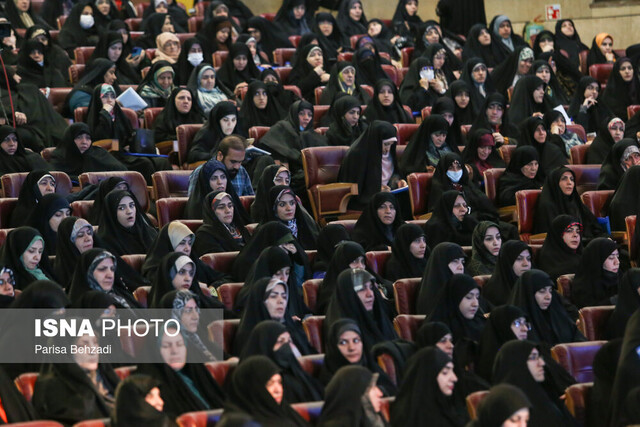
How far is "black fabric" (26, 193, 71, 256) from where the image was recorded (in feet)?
19.9

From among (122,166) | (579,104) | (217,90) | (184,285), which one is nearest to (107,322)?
(184,285)

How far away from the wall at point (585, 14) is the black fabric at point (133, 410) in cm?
765

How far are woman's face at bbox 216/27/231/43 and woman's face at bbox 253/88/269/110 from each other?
1529 millimetres

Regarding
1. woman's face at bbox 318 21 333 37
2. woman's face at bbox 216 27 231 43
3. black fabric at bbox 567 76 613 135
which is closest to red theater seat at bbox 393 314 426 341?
black fabric at bbox 567 76 613 135

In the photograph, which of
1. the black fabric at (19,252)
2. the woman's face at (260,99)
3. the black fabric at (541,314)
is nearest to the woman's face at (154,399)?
the black fabric at (19,252)

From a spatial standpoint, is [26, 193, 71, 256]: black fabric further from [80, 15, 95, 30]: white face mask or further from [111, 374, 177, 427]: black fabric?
[80, 15, 95, 30]: white face mask

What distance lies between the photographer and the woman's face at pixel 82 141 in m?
7.12

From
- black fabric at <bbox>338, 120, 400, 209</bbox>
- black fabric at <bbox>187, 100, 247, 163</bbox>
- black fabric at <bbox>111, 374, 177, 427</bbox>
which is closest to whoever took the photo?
black fabric at <bbox>111, 374, 177, 427</bbox>

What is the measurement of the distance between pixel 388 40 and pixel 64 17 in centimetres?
260

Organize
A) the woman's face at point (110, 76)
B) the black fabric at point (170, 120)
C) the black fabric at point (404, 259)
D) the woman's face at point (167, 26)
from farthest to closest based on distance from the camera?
the woman's face at point (167, 26) → the woman's face at point (110, 76) → the black fabric at point (170, 120) → the black fabric at point (404, 259)

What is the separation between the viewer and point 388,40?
10359 mm

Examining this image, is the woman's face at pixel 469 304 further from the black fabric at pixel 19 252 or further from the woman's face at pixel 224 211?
the black fabric at pixel 19 252

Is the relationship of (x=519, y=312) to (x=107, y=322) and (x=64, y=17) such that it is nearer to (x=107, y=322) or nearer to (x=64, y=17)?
(x=107, y=322)

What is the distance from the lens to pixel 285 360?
14.9ft
